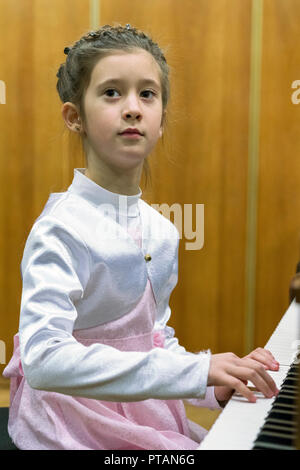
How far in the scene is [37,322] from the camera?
789 millimetres

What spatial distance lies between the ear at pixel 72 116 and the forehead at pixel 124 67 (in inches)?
2.9

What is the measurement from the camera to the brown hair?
Result: 1.00 metres

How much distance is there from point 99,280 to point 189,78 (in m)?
2.01

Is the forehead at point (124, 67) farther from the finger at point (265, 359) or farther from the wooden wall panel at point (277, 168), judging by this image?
the wooden wall panel at point (277, 168)

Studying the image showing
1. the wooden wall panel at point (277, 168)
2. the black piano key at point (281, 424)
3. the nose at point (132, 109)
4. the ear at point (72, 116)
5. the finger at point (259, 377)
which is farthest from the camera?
the wooden wall panel at point (277, 168)

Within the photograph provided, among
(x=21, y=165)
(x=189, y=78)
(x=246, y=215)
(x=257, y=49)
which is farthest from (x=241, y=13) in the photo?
(x=21, y=165)

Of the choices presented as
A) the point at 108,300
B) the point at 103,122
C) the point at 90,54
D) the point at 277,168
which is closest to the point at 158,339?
the point at 108,300

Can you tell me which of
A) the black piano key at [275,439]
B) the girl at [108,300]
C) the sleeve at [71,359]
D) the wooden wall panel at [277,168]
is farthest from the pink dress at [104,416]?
the wooden wall panel at [277,168]

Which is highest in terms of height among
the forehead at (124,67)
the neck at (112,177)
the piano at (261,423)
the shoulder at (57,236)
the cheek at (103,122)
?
the forehead at (124,67)

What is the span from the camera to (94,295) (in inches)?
36.3

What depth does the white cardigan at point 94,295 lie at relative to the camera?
74cm

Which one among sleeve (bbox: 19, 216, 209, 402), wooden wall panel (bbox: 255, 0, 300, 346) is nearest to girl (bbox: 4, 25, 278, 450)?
sleeve (bbox: 19, 216, 209, 402)

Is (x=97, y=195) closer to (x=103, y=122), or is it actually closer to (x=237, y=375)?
(x=103, y=122)

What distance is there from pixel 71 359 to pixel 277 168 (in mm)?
2171
